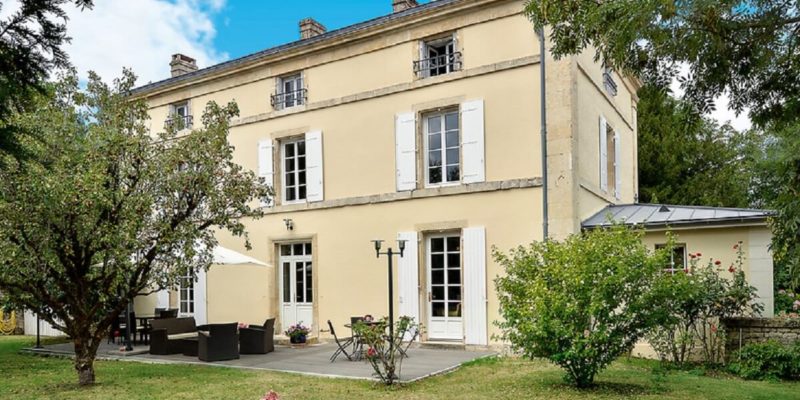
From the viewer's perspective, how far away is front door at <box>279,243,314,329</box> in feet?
46.7

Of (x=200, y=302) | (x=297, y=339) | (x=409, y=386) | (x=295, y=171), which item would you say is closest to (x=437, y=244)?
(x=297, y=339)

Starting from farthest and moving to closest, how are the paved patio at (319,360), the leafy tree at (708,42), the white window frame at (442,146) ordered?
the white window frame at (442,146)
the paved patio at (319,360)
the leafy tree at (708,42)

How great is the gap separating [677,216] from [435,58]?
17.2 ft

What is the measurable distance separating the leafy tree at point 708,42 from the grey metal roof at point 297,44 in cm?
704

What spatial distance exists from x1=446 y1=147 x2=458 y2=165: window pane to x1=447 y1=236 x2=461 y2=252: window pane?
1.41 m

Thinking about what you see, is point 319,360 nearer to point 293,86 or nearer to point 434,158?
point 434,158

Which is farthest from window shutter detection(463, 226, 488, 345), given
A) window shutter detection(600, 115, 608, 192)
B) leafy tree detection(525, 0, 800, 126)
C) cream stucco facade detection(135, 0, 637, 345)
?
leafy tree detection(525, 0, 800, 126)

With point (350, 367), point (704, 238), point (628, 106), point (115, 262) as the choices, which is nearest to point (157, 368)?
point (115, 262)

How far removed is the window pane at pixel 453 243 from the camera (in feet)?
40.2

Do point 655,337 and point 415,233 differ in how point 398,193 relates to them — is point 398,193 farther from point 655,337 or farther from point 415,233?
point 655,337

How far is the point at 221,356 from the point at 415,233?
13.4 ft

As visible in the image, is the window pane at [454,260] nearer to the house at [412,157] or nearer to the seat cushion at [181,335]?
the house at [412,157]

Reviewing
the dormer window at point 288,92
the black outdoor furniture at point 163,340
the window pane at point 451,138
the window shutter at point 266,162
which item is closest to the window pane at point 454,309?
the window pane at point 451,138

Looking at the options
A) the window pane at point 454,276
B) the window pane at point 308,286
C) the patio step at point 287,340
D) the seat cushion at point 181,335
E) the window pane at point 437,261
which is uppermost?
the window pane at point 437,261
